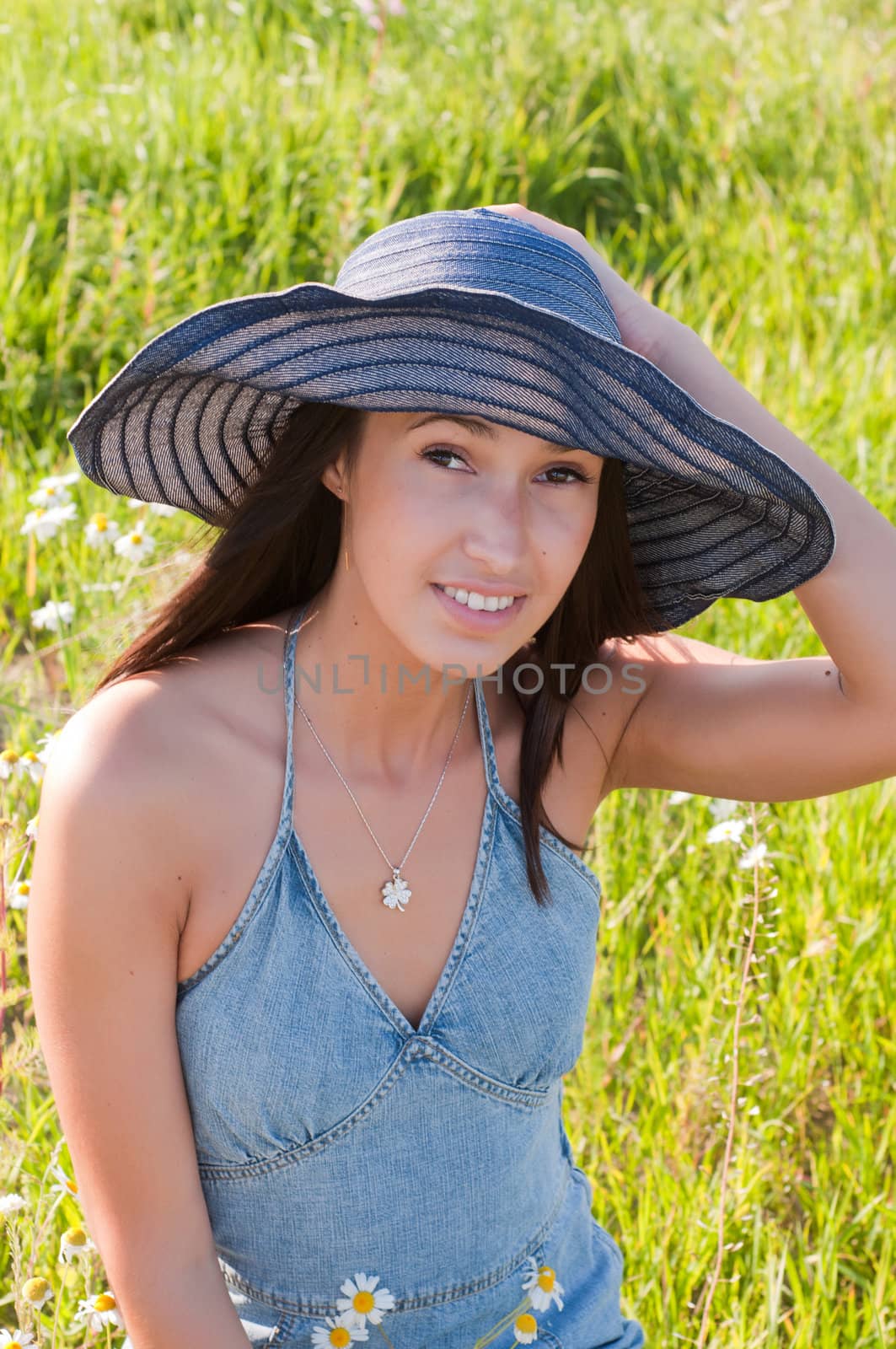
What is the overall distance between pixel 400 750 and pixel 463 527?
0.36 m

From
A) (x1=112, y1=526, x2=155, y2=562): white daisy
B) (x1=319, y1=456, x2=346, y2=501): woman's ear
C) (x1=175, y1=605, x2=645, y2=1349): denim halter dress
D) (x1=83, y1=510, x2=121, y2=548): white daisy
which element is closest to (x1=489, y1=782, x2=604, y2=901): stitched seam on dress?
(x1=175, y1=605, x2=645, y2=1349): denim halter dress

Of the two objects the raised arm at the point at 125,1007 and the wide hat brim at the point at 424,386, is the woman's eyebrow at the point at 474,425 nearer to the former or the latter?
the wide hat brim at the point at 424,386

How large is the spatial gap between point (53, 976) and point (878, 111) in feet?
16.5

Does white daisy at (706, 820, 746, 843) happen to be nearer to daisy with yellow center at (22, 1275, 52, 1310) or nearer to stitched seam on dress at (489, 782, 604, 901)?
stitched seam on dress at (489, 782, 604, 901)

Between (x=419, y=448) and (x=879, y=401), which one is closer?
(x=419, y=448)

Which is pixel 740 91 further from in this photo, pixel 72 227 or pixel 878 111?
pixel 72 227

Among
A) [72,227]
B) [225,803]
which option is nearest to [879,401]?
[72,227]

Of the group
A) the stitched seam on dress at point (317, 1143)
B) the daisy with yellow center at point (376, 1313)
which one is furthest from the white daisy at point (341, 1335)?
the stitched seam on dress at point (317, 1143)

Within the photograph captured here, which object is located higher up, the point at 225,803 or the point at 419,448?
the point at 419,448

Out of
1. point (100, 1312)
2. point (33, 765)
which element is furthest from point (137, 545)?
point (100, 1312)

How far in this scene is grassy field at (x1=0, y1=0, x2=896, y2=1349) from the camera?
2.25 meters

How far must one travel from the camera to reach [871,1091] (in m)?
2.55

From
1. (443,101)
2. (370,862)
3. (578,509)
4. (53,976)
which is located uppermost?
(443,101)

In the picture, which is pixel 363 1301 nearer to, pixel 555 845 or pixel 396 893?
pixel 396 893
